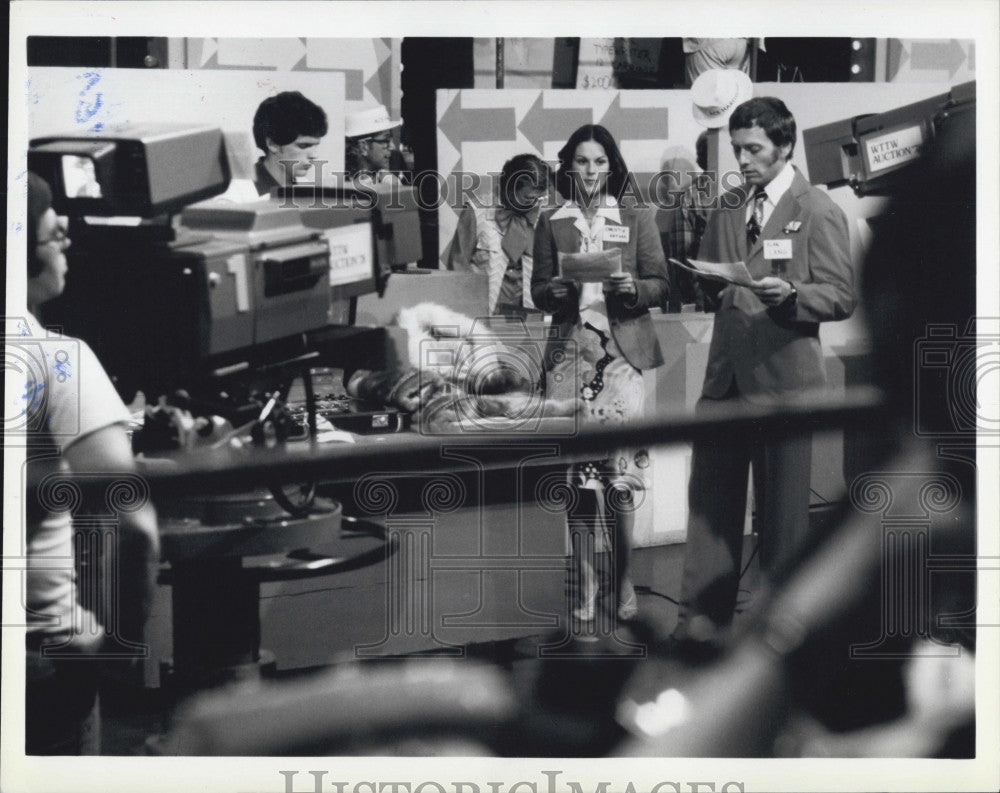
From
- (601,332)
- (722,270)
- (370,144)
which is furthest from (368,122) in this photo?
(722,270)

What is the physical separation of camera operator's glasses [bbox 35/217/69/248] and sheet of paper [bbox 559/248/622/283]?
1281 millimetres

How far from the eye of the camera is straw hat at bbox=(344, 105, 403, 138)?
128 inches

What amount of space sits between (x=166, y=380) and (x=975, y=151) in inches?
87.3

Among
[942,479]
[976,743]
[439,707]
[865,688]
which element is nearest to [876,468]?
[942,479]

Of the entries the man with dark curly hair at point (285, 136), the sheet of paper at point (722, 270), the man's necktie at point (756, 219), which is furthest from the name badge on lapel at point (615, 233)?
the man with dark curly hair at point (285, 136)

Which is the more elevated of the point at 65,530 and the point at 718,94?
the point at 718,94

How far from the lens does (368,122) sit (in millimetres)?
3246

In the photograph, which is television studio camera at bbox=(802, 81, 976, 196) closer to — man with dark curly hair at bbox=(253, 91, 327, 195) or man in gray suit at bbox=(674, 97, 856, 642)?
man in gray suit at bbox=(674, 97, 856, 642)

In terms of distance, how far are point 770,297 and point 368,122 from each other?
45.8 inches

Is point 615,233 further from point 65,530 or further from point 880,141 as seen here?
point 65,530

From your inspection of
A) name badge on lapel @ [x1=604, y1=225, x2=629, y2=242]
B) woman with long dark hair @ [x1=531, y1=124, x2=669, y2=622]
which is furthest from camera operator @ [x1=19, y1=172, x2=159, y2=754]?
name badge on lapel @ [x1=604, y1=225, x2=629, y2=242]

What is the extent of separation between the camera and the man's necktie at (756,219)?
10.9 ft

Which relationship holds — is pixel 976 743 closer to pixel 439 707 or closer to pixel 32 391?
pixel 439 707

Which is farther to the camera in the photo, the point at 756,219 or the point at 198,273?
the point at 756,219
